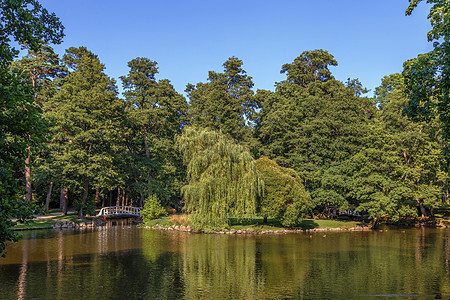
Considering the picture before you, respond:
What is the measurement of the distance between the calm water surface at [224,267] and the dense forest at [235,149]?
6006 mm

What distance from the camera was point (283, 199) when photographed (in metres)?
37.1

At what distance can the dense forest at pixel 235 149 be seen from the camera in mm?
37344

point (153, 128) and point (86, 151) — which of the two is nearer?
point (86, 151)

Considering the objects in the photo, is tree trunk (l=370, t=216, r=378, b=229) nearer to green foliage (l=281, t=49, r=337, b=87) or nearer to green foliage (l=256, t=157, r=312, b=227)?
green foliage (l=256, t=157, r=312, b=227)

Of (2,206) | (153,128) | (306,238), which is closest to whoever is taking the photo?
(2,206)

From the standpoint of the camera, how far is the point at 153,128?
2287 inches

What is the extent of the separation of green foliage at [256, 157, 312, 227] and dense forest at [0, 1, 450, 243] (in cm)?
11

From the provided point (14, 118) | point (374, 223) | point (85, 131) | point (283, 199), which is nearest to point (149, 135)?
point (85, 131)

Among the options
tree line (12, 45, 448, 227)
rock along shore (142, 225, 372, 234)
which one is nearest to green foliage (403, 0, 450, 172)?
tree line (12, 45, 448, 227)

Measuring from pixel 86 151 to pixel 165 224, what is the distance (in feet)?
48.4

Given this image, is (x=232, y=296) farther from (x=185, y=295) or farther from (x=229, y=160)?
(x=229, y=160)

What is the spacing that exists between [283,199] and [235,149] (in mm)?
6916

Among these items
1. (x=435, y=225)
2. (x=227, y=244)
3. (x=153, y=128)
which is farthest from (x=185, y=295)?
(x=153, y=128)

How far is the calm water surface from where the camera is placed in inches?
628
